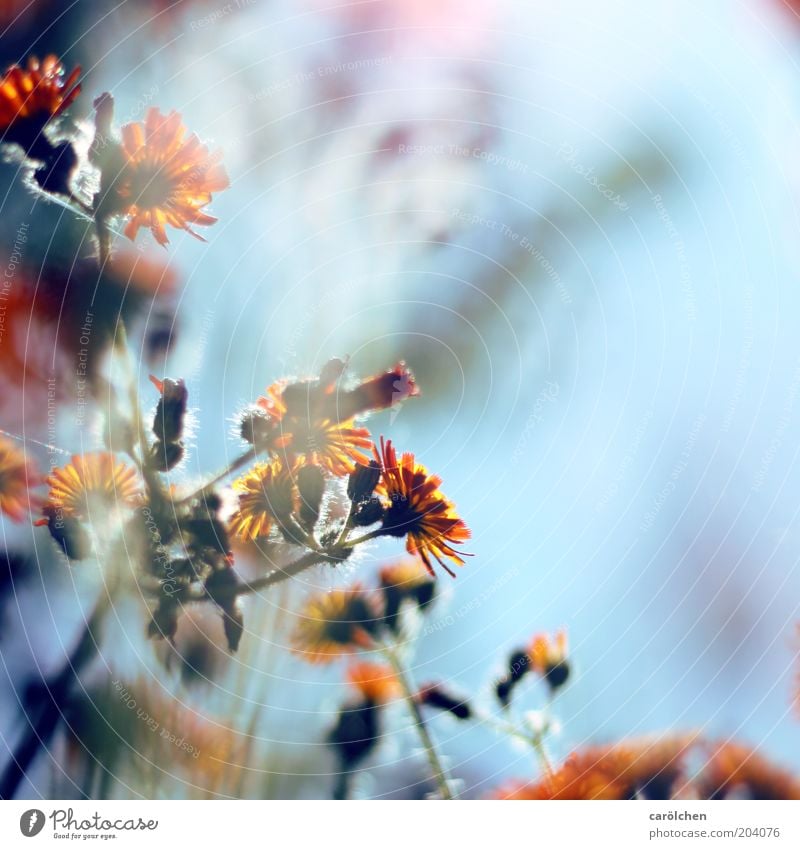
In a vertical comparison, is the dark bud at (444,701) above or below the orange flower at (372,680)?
below

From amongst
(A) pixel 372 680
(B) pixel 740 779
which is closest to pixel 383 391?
(A) pixel 372 680

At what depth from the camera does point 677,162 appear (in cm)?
44

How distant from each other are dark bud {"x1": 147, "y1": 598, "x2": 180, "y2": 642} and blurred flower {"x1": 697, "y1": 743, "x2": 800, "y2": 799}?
0.29 metres

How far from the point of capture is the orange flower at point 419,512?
424mm

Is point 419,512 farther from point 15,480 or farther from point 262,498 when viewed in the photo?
point 15,480

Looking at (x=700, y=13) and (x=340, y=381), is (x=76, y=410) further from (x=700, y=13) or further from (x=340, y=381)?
(x=700, y=13)

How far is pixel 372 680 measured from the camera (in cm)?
43

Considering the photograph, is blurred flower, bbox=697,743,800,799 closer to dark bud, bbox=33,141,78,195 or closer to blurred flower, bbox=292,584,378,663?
blurred flower, bbox=292,584,378,663

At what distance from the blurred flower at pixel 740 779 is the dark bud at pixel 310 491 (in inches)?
9.7

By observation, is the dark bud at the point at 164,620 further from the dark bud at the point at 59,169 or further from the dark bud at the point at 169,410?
the dark bud at the point at 59,169

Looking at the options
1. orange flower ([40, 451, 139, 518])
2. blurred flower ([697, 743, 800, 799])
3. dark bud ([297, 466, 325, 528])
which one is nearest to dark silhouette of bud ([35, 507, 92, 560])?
orange flower ([40, 451, 139, 518])

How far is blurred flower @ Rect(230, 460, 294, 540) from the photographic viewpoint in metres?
0.42

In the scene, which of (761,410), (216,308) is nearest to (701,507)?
(761,410)
